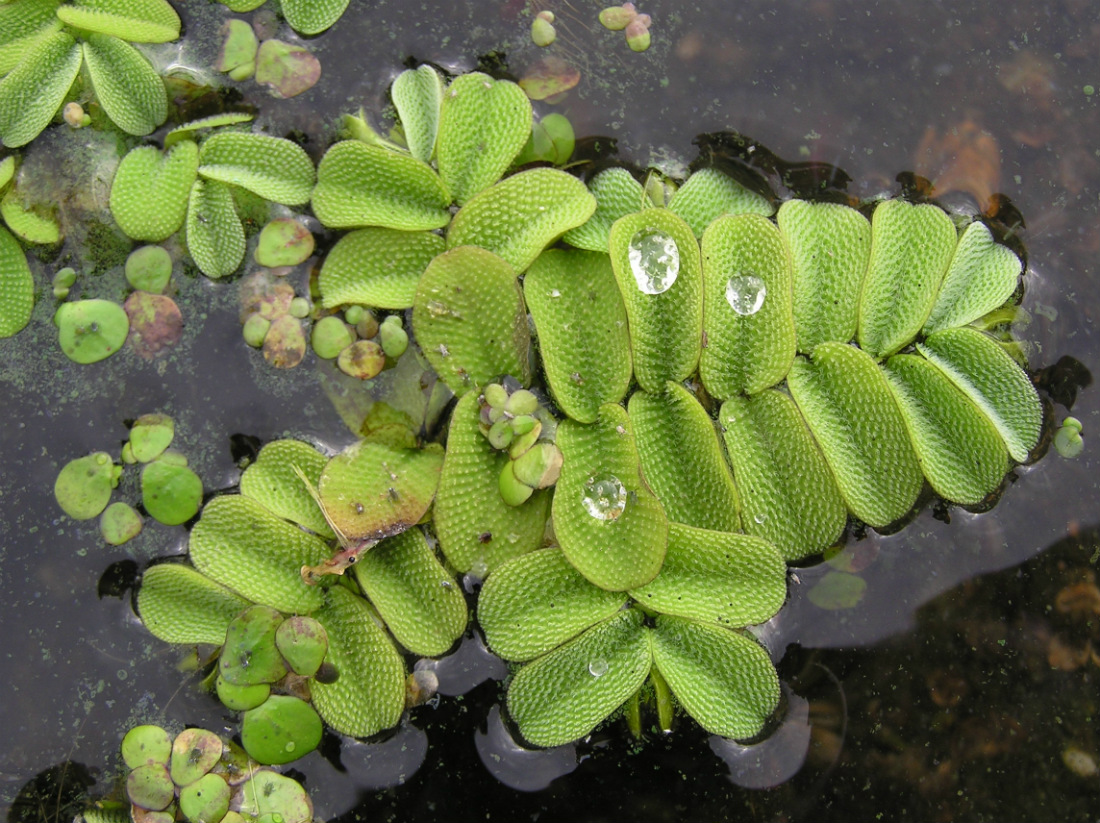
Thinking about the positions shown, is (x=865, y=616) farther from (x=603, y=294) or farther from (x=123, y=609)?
(x=123, y=609)

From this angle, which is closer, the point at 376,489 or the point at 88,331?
the point at 376,489

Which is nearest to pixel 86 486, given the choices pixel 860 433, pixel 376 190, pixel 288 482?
pixel 288 482

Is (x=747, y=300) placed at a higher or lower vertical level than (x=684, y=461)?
higher

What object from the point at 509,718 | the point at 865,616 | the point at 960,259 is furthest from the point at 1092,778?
the point at 509,718

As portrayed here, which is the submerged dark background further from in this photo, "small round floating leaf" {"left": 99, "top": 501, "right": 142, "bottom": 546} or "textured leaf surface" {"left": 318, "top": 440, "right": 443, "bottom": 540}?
"textured leaf surface" {"left": 318, "top": 440, "right": 443, "bottom": 540}

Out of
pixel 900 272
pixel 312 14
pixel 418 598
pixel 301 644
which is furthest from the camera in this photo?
pixel 312 14

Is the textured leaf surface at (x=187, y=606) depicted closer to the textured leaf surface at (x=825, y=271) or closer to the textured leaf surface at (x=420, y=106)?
the textured leaf surface at (x=420, y=106)

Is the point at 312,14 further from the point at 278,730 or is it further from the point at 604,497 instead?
the point at 278,730
